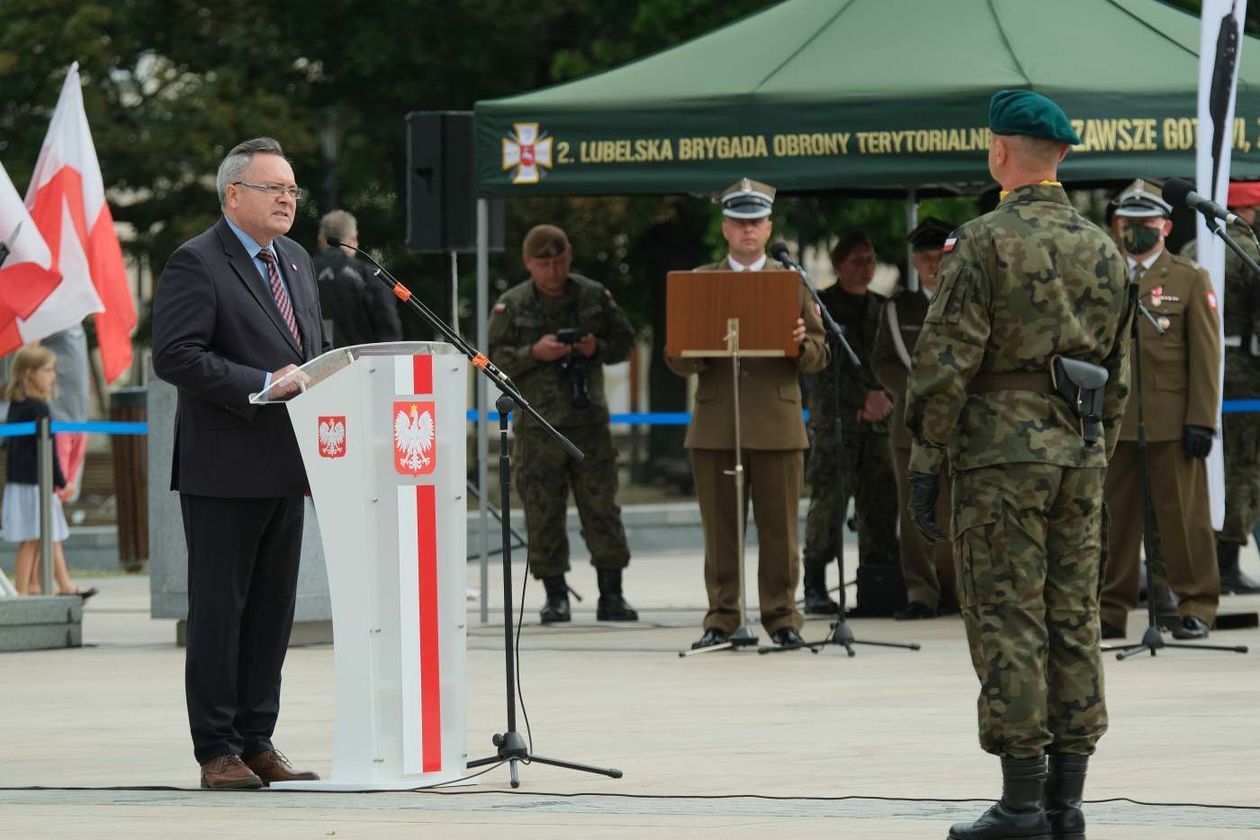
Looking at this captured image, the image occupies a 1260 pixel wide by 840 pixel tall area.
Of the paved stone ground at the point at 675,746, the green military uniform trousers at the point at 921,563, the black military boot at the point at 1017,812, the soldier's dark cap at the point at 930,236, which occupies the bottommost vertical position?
the paved stone ground at the point at 675,746

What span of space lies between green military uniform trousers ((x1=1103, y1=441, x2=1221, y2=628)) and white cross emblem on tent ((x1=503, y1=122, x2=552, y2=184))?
3.22 meters

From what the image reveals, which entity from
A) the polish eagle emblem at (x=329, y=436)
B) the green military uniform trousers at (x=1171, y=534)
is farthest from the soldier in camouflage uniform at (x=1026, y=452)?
the green military uniform trousers at (x=1171, y=534)

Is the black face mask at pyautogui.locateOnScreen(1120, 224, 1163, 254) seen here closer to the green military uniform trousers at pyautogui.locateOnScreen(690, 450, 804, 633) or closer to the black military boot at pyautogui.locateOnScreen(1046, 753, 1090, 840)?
the green military uniform trousers at pyautogui.locateOnScreen(690, 450, 804, 633)

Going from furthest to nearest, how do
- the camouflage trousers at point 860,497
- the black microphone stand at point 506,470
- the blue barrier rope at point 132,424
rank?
the blue barrier rope at point 132,424 → the camouflage trousers at point 860,497 → the black microphone stand at point 506,470

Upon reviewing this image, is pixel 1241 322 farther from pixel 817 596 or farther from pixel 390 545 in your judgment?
pixel 390 545

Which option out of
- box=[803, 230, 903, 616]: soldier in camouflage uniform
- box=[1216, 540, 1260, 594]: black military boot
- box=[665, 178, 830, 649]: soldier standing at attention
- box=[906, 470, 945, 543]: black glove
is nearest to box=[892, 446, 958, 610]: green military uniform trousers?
box=[803, 230, 903, 616]: soldier in camouflage uniform

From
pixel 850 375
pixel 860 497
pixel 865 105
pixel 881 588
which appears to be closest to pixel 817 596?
pixel 881 588

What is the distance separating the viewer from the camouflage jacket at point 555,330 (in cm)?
1326

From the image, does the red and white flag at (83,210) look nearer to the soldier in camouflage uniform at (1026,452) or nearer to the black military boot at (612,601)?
the black military boot at (612,601)

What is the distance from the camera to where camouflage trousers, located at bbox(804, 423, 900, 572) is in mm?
13633

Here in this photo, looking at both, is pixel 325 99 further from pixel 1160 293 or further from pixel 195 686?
pixel 195 686

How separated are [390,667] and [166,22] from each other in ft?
76.8

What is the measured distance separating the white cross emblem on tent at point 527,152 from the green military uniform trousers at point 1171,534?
127 inches

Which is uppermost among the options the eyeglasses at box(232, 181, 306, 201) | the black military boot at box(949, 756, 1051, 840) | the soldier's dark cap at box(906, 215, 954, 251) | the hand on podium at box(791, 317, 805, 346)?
the soldier's dark cap at box(906, 215, 954, 251)
